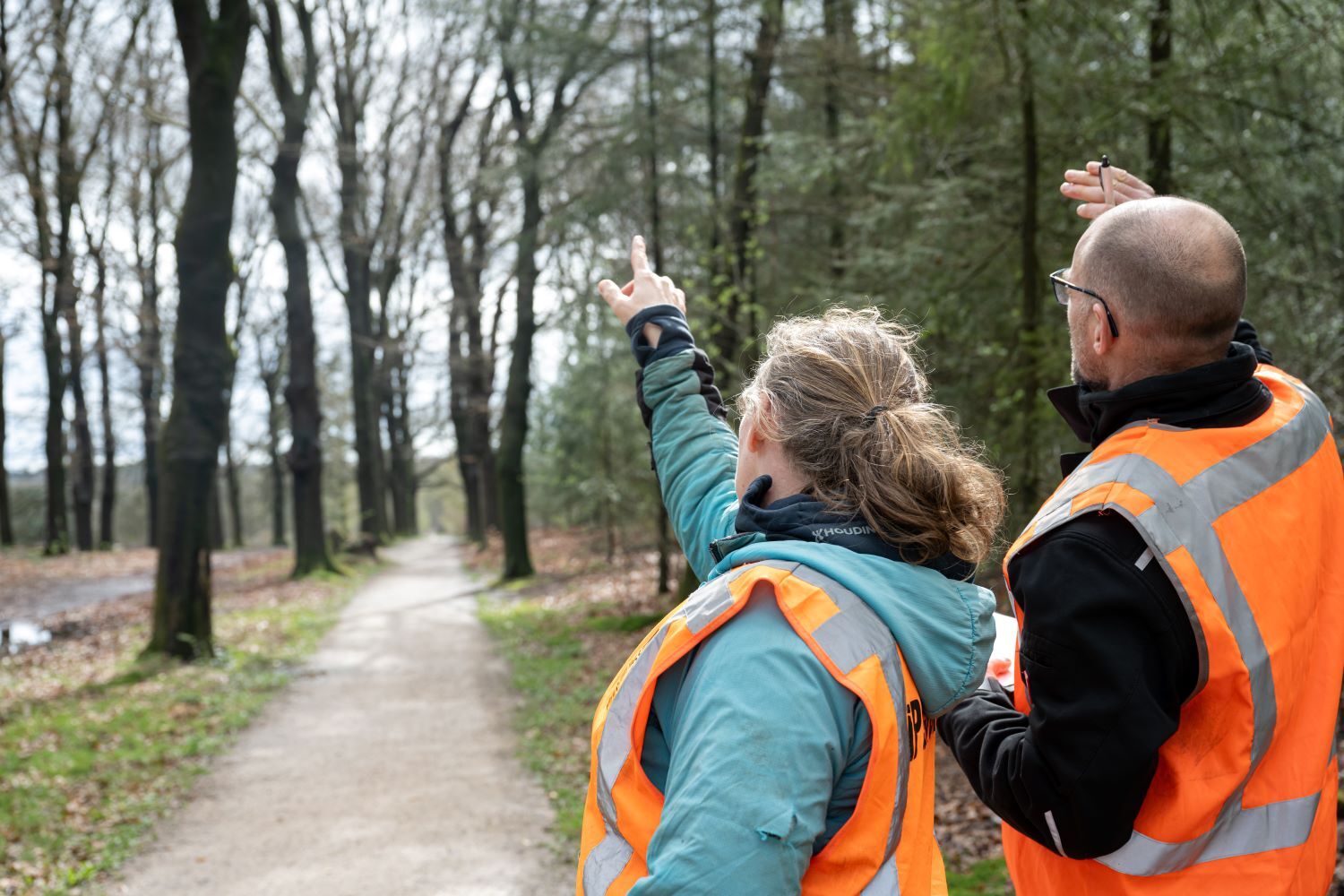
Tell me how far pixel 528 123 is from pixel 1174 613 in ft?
62.2

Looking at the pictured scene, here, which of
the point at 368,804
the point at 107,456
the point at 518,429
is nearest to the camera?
the point at 368,804

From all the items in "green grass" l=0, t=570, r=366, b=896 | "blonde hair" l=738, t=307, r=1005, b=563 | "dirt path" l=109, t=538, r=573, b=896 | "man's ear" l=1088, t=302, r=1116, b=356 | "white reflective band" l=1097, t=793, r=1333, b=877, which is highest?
"man's ear" l=1088, t=302, r=1116, b=356

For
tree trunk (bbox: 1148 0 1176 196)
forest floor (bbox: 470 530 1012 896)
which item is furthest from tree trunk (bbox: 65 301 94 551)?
tree trunk (bbox: 1148 0 1176 196)

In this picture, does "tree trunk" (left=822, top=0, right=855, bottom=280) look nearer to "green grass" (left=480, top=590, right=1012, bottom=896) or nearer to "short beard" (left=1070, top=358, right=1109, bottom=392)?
"green grass" (left=480, top=590, right=1012, bottom=896)

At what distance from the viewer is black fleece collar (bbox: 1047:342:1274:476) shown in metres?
1.93

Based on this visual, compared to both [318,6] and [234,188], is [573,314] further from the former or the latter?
[318,6]

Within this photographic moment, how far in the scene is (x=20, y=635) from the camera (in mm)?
15406

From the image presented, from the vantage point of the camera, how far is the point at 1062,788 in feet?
5.88

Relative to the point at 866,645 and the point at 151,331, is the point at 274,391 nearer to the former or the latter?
the point at 151,331

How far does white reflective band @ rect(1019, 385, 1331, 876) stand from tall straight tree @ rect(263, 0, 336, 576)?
18212 millimetres

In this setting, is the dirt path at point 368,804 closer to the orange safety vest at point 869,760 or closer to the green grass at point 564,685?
the green grass at point 564,685

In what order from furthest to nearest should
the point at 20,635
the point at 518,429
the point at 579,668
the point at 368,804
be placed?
the point at 518,429 → the point at 20,635 → the point at 579,668 → the point at 368,804

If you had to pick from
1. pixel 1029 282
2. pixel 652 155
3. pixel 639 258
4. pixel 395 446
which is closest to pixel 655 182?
pixel 652 155

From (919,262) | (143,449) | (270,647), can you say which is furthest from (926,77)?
(143,449)
